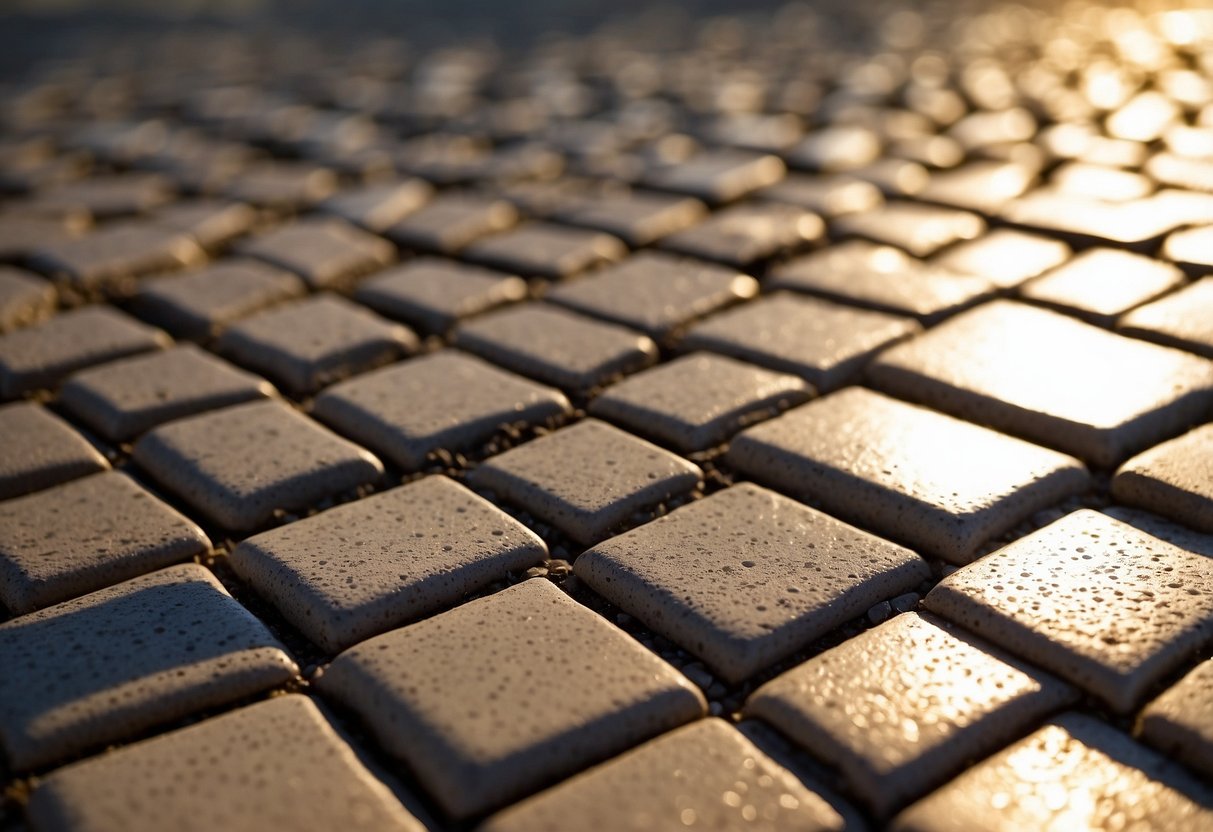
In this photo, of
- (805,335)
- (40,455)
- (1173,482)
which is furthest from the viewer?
(805,335)

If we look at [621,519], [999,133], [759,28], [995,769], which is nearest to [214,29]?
[759,28]

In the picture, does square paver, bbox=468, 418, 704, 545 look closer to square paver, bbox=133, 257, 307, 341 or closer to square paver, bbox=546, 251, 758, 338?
square paver, bbox=546, 251, 758, 338

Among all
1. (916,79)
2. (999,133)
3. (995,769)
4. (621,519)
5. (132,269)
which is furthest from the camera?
(916,79)

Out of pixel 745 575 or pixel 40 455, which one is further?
pixel 40 455

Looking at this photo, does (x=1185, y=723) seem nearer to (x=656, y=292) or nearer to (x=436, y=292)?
(x=656, y=292)

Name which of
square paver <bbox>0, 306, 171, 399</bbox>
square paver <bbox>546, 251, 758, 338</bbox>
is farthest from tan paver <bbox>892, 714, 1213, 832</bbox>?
square paver <bbox>0, 306, 171, 399</bbox>

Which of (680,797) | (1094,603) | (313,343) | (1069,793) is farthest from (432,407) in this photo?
(1069,793)

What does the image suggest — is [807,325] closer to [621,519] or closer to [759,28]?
[621,519]
